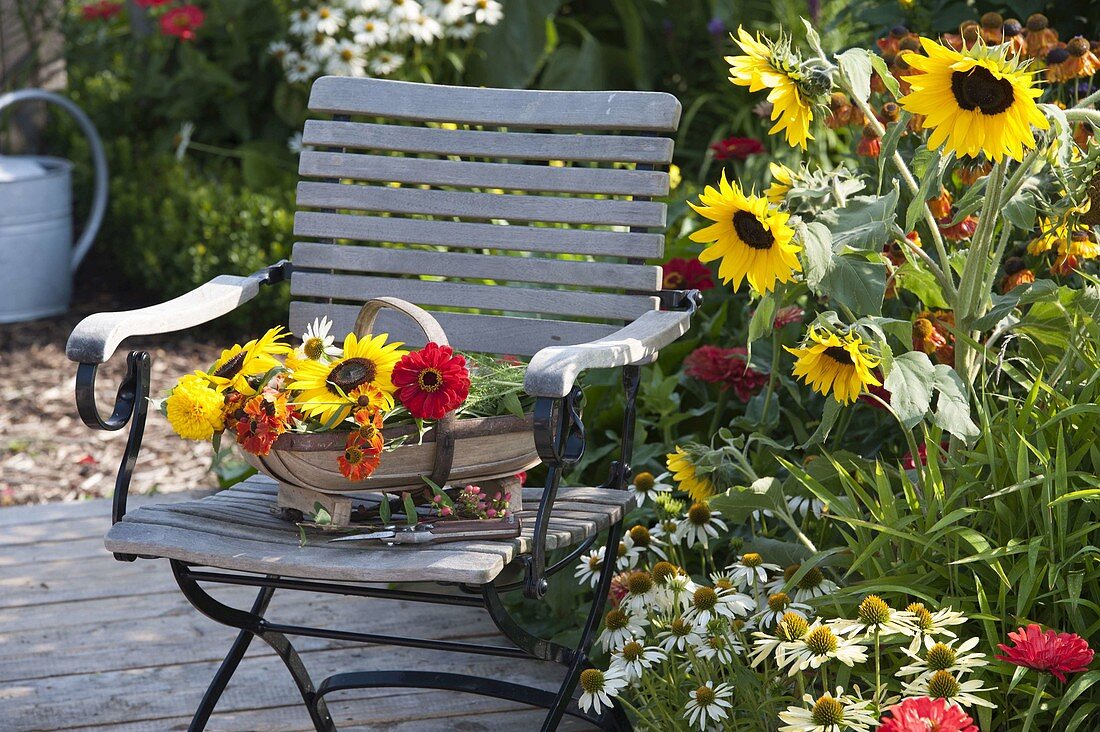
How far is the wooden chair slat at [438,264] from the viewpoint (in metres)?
2.12

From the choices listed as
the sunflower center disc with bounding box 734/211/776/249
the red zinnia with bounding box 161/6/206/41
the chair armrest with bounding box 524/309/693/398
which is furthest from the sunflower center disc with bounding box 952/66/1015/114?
the red zinnia with bounding box 161/6/206/41

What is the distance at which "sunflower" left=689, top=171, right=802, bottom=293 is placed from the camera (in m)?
1.53

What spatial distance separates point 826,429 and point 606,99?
2.59 ft

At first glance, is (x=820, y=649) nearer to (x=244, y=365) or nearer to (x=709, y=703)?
(x=709, y=703)

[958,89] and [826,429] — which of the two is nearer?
[958,89]

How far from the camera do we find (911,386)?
1.50 m

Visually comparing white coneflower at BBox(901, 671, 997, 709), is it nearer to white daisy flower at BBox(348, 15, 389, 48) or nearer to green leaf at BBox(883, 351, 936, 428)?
green leaf at BBox(883, 351, 936, 428)

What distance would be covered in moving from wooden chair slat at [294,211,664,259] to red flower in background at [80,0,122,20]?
3139 millimetres

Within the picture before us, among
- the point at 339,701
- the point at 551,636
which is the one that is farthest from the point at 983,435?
the point at 339,701

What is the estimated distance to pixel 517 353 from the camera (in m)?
2.16

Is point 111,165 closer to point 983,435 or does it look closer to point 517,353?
point 517,353

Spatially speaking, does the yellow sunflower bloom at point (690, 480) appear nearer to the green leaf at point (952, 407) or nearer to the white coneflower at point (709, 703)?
the white coneflower at point (709, 703)

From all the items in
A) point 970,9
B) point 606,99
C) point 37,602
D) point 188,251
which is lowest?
point 37,602

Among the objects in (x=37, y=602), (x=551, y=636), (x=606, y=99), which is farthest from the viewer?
(x=37, y=602)
